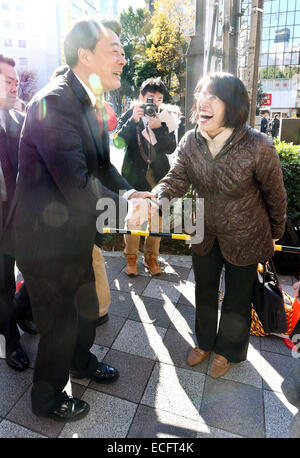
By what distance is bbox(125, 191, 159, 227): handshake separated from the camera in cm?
205

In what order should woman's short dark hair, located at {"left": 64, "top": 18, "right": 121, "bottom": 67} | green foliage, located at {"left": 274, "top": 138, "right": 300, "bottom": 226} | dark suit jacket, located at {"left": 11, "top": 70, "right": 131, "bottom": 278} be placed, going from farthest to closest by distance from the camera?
green foliage, located at {"left": 274, "top": 138, "right": 300, "bottom": 226}
woman's short dark hair, located at {"left": 64, "top": 18, "right": 121, "bottom": 67}
dark suit jacket, located at {"left": 11, "top": 70, "right": 131, "bottom": 278}

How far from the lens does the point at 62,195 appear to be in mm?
1803

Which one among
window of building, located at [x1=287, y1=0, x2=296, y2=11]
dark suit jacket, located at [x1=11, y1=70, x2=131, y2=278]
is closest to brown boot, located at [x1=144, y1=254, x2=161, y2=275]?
dark suit jacket, located at [x1=11, y1=70, x2=131, y2=278]

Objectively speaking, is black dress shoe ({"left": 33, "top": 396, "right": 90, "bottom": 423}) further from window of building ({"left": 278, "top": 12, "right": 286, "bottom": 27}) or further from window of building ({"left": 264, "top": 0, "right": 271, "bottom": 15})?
window of building ({"left": 264, "top": 0, "right": 271, "bottom": 15})

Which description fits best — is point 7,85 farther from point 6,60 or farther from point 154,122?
point 154,122

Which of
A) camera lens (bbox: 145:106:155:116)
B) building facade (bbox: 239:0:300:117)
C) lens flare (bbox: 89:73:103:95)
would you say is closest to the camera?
lens flare (bbox: 89:73:103:95)

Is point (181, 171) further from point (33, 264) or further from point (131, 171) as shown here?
point (131, 171)

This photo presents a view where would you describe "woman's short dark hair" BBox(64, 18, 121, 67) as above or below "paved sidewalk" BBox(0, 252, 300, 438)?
above

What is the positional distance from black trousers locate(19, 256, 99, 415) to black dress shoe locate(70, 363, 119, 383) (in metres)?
0.33

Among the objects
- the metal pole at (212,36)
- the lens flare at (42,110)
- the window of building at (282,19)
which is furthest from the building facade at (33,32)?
Answer: the lens flare at (42,110)

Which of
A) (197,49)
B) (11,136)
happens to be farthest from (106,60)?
(197,49)

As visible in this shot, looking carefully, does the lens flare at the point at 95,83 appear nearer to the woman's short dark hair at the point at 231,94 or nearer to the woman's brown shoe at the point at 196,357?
the woman's short dark hair at the point at 231,94

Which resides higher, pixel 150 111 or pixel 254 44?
pixel 254 44

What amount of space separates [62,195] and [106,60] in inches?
29.6
